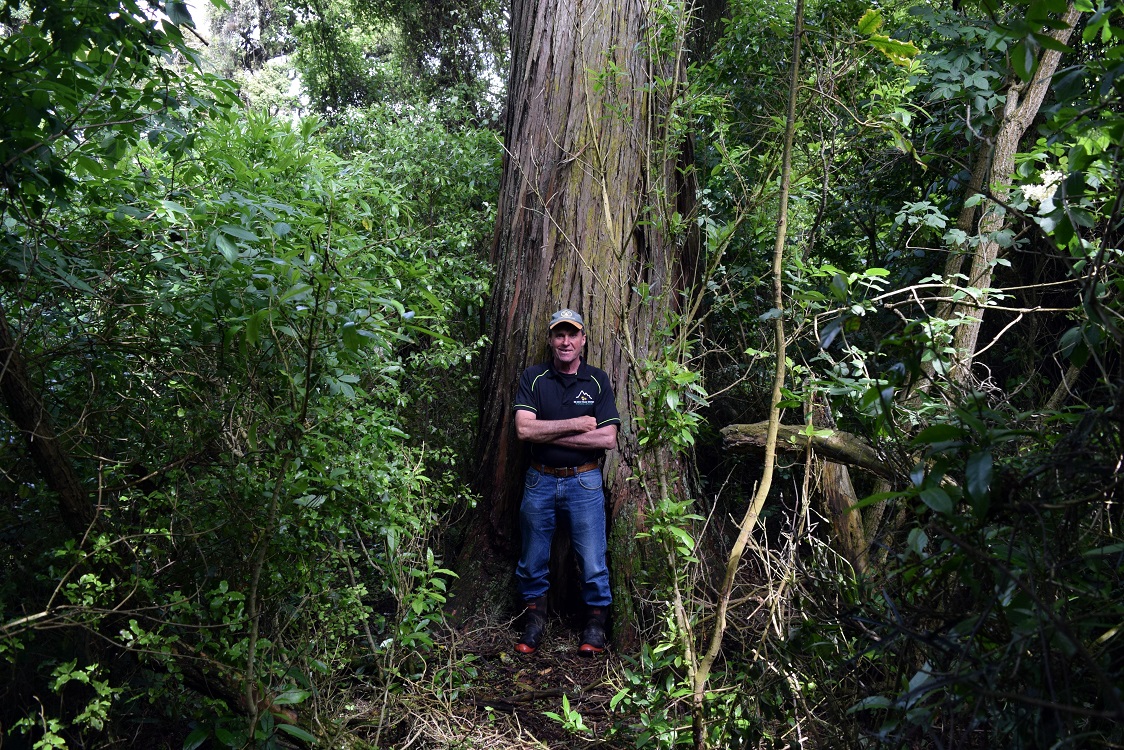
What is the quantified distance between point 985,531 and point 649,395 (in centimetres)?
157

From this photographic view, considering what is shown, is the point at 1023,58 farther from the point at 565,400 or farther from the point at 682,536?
the point at 565,400

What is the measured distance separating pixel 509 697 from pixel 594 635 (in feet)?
2.32

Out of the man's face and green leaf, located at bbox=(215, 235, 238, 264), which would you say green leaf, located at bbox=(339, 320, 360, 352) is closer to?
green leaf, located at bbox=(215, 235, 238, 264)

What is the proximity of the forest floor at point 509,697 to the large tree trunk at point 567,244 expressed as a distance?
398mm

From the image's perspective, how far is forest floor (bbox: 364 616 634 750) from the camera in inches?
149

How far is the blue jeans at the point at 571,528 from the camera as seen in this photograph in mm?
4918

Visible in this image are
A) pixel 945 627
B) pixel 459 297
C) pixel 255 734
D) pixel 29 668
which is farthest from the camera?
pixel 459 297

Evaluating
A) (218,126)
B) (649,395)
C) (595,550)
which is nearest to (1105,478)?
(649,395)

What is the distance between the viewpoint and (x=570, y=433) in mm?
4918

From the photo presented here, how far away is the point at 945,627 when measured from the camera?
1.89 m

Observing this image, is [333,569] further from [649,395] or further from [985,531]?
[985,531]

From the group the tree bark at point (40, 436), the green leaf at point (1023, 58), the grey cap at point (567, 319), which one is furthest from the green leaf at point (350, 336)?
the grey cap at point (567, 319)

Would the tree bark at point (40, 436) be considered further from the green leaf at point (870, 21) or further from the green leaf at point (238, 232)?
the green leaf at point (870, 21)

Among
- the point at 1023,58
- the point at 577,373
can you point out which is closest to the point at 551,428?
the point at 577,373
